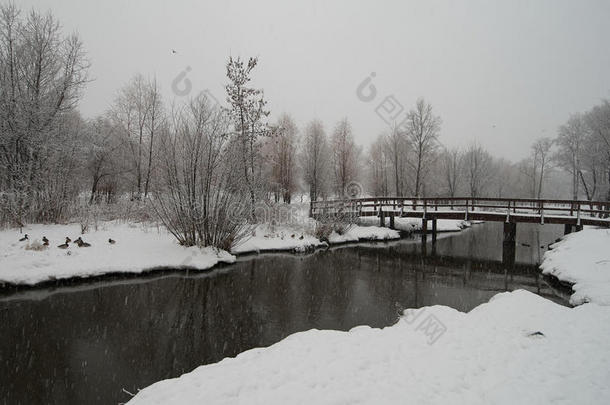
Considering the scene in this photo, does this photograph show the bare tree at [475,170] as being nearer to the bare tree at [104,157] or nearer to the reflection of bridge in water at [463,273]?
the reflection of bridge in water at [463,273]

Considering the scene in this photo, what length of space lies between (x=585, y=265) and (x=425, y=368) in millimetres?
10036

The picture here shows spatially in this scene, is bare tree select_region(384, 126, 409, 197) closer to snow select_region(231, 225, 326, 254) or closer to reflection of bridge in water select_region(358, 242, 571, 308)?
reflection of bridge in water select_region(358, 242, 571, 308)

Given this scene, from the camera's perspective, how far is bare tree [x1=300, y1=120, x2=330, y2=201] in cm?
3219

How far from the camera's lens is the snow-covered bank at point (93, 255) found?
29.5ft

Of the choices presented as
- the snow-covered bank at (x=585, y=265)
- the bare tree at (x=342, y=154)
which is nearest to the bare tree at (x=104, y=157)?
the bare tree at (x=342, y=154)

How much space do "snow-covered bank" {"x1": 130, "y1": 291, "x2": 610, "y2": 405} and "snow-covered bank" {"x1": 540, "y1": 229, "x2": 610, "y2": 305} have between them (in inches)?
103

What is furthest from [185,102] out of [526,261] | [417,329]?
[526,261]

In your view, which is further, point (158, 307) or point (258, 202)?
point (258, 202)

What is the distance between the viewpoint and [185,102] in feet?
35.4

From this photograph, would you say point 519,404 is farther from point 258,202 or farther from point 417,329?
point 258,202

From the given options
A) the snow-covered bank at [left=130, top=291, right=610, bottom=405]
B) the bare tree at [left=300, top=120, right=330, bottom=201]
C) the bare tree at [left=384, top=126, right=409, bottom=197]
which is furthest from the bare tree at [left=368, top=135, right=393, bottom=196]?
the snow-covered bank at [left=130, top=291, right=610, bottom=405]

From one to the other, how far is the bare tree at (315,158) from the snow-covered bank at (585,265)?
2091cm

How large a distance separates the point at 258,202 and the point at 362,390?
13.1m

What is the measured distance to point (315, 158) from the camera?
31.7 meters
